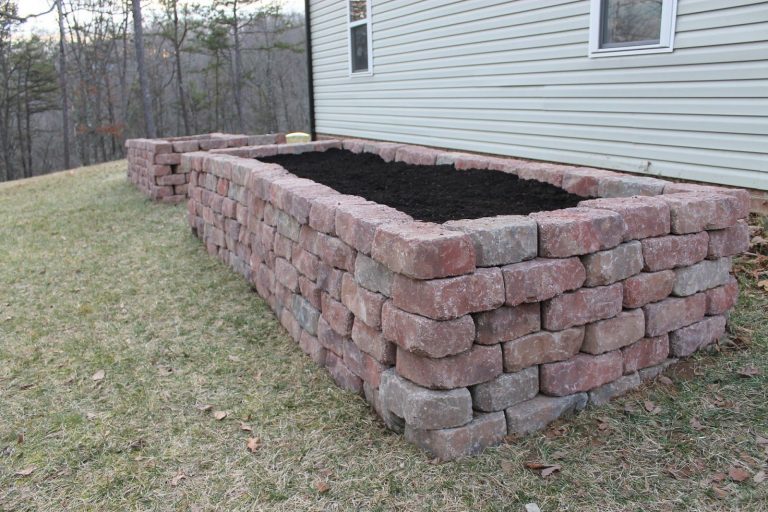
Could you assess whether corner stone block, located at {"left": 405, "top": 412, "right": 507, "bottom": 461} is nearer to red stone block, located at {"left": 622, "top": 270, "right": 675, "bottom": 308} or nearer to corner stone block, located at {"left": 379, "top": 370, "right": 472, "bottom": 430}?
corner stone block, located at {"left": 379, "top": 370, "right": 472, "bottom": 430}

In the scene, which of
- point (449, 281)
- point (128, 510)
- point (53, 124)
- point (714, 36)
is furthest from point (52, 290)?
point (53, 124)

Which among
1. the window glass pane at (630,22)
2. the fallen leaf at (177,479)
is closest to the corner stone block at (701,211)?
the window glass pane at (630,22)

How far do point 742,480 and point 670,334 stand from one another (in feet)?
2.97

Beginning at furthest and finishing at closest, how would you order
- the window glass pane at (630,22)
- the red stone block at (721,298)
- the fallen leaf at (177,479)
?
the window glass pane at (630,22)
the red stone block at (721,298)
the fallen leaf at (177,479)

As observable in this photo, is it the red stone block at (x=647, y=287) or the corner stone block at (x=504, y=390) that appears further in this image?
the red stone block at (x=647, y=287)

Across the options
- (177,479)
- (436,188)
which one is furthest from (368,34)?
(177,479)

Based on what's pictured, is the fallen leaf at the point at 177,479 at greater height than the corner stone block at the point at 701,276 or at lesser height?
lesser

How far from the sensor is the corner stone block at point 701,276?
313 cm

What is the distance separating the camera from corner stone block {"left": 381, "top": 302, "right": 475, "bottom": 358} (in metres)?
2.48

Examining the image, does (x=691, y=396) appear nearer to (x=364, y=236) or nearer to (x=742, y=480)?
(x=742, y=480)

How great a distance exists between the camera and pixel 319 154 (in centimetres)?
709

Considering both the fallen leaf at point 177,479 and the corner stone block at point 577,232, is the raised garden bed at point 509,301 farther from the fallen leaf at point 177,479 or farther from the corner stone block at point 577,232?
the fallen leaf at point 177,479

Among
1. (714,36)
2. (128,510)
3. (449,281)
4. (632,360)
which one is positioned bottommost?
(128,510)

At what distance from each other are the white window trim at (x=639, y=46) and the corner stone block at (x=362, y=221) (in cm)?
327
